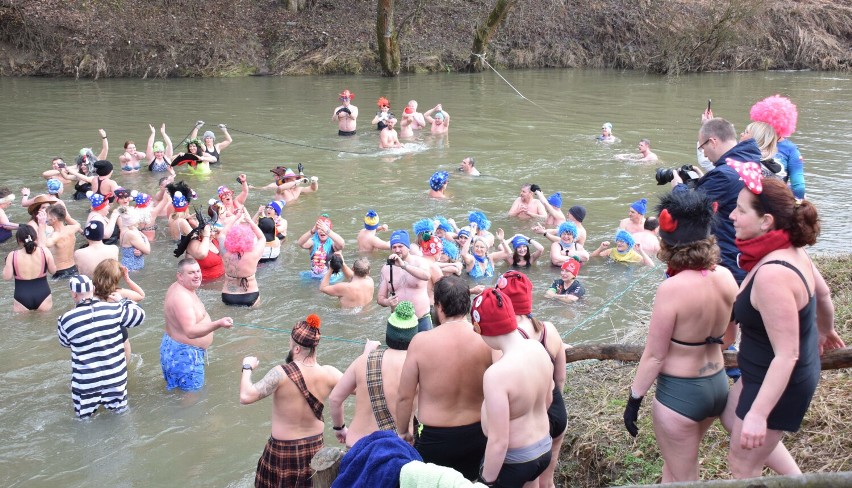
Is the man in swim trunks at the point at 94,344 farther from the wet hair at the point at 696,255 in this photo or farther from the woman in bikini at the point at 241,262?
the wet hair at the point at 696,255

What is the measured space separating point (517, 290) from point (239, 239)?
5.43 meters

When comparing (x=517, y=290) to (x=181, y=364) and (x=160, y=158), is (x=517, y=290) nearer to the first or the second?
(x=181, y=364)

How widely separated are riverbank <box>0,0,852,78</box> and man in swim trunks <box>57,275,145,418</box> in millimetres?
24589

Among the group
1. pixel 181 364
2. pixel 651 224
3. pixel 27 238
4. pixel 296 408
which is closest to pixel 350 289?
pixel 181 364

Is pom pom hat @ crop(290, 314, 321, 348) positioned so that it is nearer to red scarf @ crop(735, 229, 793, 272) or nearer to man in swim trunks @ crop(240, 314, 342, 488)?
man in swim trunks @ crop(240, 314, 342, 488)

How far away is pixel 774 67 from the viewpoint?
3050 centimetres

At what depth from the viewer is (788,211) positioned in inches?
133

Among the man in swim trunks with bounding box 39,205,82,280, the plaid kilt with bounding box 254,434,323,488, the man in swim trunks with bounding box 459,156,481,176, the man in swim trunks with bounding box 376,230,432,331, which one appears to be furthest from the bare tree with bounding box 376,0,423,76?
the plaid kilt with bounding box 254,434,323,488

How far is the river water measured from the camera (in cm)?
649

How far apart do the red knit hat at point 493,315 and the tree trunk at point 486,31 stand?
2549cm

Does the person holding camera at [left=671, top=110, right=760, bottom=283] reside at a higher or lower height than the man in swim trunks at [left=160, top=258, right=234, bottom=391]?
higher

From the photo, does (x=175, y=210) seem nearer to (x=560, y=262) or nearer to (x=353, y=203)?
(x=353, y=203)

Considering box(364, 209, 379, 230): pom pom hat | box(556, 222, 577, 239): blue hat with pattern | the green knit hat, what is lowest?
box(556, 222, 577, 239): blue hat with pattern

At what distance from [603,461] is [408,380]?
1556mm
